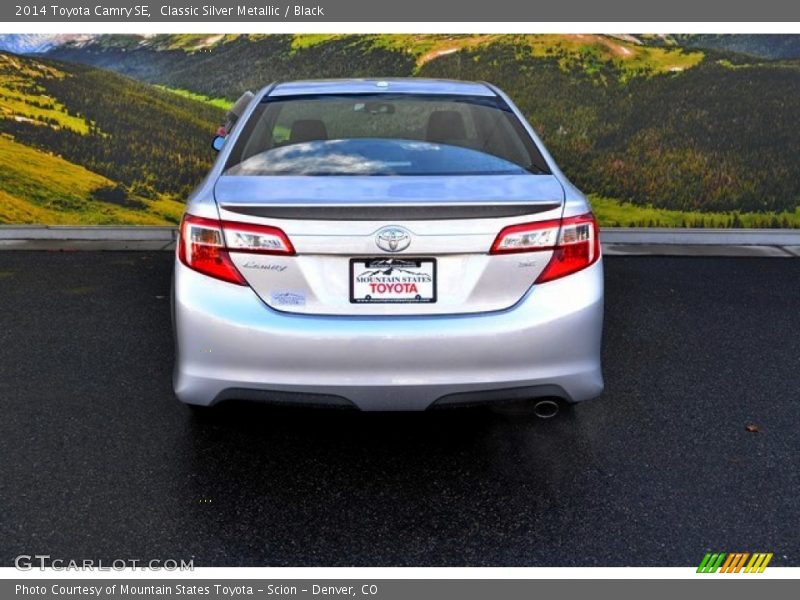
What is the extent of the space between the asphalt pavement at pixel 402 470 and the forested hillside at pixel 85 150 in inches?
174

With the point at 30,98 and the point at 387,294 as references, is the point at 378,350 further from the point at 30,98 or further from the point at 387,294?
the point at 30,98

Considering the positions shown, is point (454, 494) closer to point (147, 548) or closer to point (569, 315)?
point (569, 315)

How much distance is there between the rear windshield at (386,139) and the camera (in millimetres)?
3656

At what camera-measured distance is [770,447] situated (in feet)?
12.8

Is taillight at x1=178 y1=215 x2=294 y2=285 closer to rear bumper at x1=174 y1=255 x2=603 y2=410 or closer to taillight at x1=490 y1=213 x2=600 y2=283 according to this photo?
rear bumper at x1=174 y1=255 x2=603 y2=410

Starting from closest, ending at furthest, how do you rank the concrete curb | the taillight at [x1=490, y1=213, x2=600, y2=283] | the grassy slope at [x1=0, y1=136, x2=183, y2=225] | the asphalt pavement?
1. the asphalt pavement
2. the taillight at [x1=490, y1=213, x2=600, y2=283]
3. the concrete curb
4. the grassy slope at [x1=0, y1=136, x2=183, y2=225]

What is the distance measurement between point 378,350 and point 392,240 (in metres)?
0.41

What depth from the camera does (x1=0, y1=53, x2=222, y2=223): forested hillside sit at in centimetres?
961

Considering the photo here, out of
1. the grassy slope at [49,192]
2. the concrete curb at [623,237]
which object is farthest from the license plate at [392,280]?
the grassy slope at [49,192]

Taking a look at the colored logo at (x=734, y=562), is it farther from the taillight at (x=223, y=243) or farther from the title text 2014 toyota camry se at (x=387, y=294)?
the taillight at (x=223, y=243)

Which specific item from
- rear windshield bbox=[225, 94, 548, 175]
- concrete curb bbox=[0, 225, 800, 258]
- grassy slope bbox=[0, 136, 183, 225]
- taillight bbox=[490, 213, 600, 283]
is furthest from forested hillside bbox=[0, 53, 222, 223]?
taillight bbox=[490, 213, 600, 283]

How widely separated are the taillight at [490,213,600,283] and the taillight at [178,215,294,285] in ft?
2.69

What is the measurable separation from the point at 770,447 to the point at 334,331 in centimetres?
216

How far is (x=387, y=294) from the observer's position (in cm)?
317
